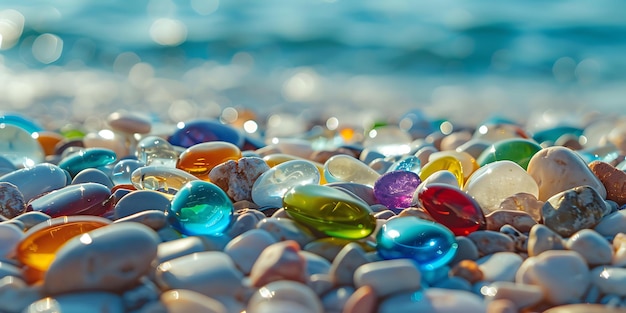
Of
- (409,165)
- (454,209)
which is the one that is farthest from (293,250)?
(409,165)

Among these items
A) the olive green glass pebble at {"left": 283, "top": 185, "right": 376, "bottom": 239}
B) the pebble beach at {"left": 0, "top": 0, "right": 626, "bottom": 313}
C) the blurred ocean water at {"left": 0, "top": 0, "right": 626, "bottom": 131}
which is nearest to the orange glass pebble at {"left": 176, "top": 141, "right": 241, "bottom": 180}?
the pebble beach at {"left": 0, "top": 0, "right": 626, "bottom": 313}

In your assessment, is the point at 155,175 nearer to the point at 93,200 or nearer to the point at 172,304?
the point at 93,200

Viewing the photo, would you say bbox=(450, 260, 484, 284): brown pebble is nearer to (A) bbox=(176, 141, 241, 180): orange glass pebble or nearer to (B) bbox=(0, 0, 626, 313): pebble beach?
(B) bbox=(0, 0, 626, 313): pebble beach

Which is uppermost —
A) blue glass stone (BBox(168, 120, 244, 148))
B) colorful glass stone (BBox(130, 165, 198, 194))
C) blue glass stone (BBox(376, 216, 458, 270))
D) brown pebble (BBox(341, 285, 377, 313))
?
blue glass stone (BBox(168, 120, 244, 148))

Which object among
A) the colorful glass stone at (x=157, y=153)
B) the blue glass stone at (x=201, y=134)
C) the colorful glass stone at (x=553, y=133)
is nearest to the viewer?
the colorful glass stone at (x=157, y=153)

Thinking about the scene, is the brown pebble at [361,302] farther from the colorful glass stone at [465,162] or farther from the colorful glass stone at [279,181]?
the colorful glass stone at [465,162]

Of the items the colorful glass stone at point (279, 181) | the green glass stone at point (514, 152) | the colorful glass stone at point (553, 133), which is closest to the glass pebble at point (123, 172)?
the colorful glass stone at point (279, 181)

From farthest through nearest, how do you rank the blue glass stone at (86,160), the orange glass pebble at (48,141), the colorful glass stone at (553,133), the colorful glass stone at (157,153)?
the colorful glass stone at (553,133)
the orange glass pebble at (48,141)
the colorful glass stone at (157,153)
the blue glass stone at (86,160)
